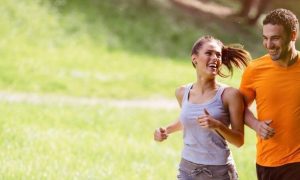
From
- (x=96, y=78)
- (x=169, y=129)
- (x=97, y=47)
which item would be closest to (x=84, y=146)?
(x=169, y=129)

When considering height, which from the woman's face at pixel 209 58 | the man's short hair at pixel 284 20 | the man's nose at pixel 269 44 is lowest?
the woman's face at pixel 209 58

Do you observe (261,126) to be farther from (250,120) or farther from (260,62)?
(260,62)

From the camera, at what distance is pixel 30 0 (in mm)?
28531

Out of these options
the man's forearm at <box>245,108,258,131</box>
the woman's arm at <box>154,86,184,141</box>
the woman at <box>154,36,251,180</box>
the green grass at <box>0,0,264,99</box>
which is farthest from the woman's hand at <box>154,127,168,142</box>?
the green grass at <box>0,0,264,99</box>

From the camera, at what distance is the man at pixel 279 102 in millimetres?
5789

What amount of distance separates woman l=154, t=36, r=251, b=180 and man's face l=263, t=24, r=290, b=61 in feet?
1.40

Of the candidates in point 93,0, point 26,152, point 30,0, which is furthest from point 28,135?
point 93,0

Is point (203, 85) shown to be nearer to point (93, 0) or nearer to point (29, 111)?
point (29, 111)

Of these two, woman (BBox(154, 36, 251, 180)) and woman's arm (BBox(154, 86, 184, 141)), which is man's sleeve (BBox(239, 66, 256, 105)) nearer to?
woman (BBox(154, 36, 251, 180))

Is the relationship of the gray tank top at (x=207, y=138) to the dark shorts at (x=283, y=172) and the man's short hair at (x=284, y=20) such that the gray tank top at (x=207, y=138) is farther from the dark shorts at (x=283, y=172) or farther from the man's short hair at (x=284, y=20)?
the man's short hair at (x=284, y=20)

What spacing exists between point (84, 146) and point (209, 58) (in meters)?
5.69

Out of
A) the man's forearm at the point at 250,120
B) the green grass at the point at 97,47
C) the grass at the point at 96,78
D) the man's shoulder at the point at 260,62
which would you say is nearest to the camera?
the man's forearm at the point at 250,120

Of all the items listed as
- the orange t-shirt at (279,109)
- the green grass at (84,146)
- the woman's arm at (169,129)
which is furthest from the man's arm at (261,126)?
the green grass at (84,146)

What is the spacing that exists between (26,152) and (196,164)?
4.61 m
